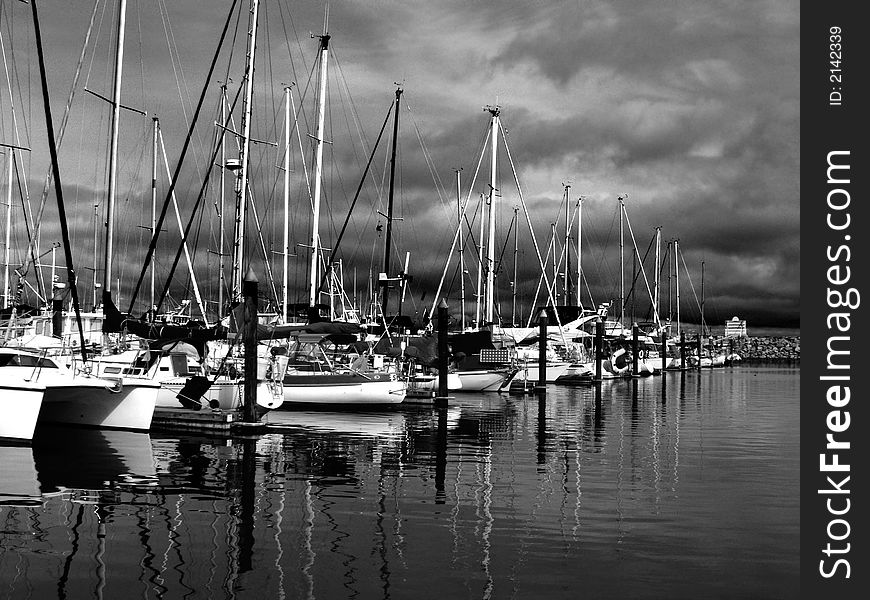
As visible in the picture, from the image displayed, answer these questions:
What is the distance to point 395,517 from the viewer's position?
15.4m

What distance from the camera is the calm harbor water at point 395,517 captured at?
11.4 metres

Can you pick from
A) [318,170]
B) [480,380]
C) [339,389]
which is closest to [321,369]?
[339,389]

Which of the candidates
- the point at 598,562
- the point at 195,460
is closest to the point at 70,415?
the point at 195,460

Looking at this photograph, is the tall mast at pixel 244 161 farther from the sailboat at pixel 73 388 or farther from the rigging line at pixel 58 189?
the rigging line at pixel 58 189

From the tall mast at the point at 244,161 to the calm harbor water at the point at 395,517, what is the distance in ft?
34.0

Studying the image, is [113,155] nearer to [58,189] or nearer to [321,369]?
[58,189]

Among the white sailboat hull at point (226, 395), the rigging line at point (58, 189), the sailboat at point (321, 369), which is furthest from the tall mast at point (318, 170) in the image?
the rigging line at point (58, 189)

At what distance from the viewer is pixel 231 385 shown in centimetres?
3209

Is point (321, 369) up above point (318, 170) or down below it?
below

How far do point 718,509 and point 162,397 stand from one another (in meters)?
22.0

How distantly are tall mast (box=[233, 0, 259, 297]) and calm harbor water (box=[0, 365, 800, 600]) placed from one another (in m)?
10.4

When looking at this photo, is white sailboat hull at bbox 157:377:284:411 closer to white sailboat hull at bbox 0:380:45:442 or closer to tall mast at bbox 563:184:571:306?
white sailboat hull at bbox 0:380:45:442

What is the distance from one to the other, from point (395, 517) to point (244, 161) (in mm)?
24294
